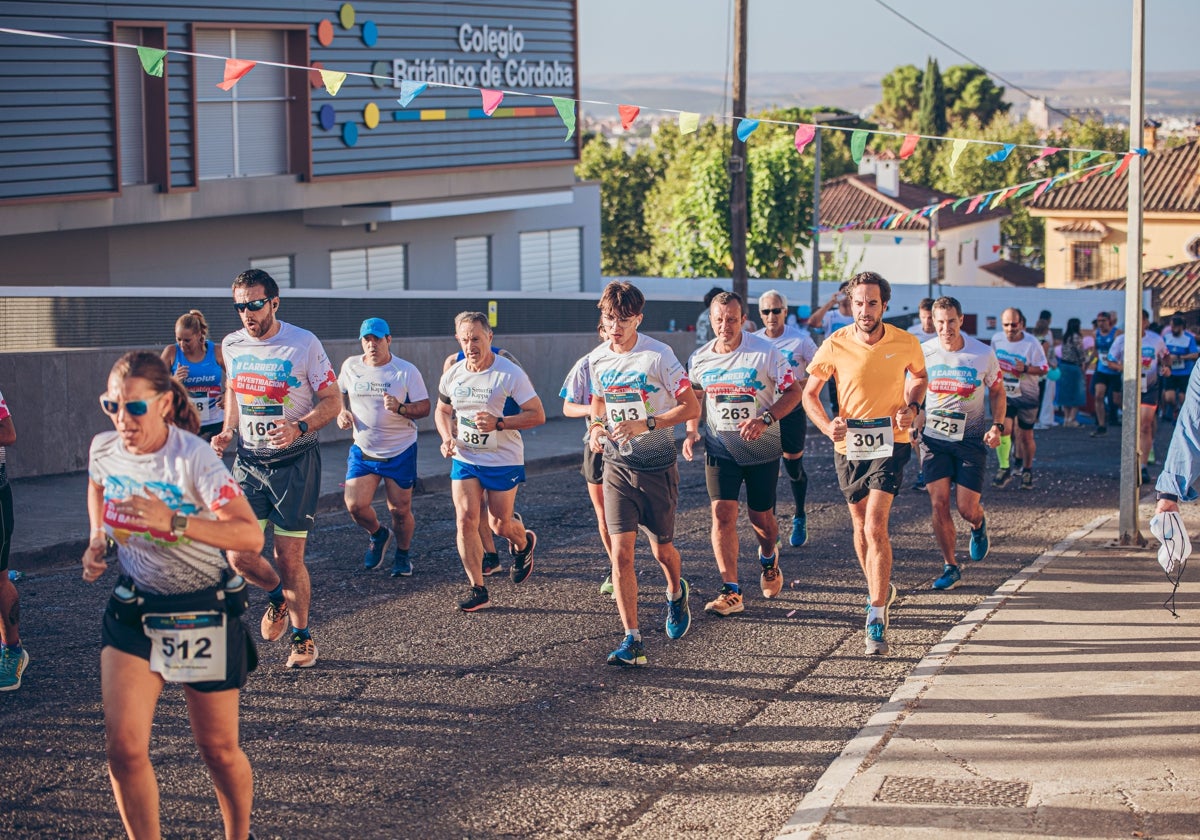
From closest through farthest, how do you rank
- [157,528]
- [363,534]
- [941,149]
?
[157,528] < [363,534] < [941,149]

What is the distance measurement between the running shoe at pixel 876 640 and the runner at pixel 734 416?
1092 millimetres

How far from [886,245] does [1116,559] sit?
68.9m

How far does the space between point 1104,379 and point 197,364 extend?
13000mm

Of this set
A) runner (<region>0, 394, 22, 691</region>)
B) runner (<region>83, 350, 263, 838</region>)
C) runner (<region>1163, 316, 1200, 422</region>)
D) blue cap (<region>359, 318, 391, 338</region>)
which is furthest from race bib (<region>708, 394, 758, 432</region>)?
runner (<region>1163, 316, 1200, 422</region>)

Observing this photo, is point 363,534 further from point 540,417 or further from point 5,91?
point 5,91

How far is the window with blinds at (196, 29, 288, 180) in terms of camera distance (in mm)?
21078

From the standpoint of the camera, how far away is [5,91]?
18.3m

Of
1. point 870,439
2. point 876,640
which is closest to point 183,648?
point 876,640

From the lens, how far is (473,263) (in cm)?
2759

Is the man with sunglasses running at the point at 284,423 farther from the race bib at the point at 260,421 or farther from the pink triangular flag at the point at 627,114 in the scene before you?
the pink triangular flag at the point at 627,114

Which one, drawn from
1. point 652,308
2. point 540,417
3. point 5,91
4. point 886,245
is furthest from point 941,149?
point 540,417

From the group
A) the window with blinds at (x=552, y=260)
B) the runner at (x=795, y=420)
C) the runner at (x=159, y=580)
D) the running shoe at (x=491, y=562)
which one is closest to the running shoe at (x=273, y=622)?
the running shoe at (x=491, y=562)

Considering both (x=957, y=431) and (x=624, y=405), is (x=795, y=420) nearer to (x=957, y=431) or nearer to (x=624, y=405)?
(x=957, y=431)

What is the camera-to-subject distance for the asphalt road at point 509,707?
5.89 m
